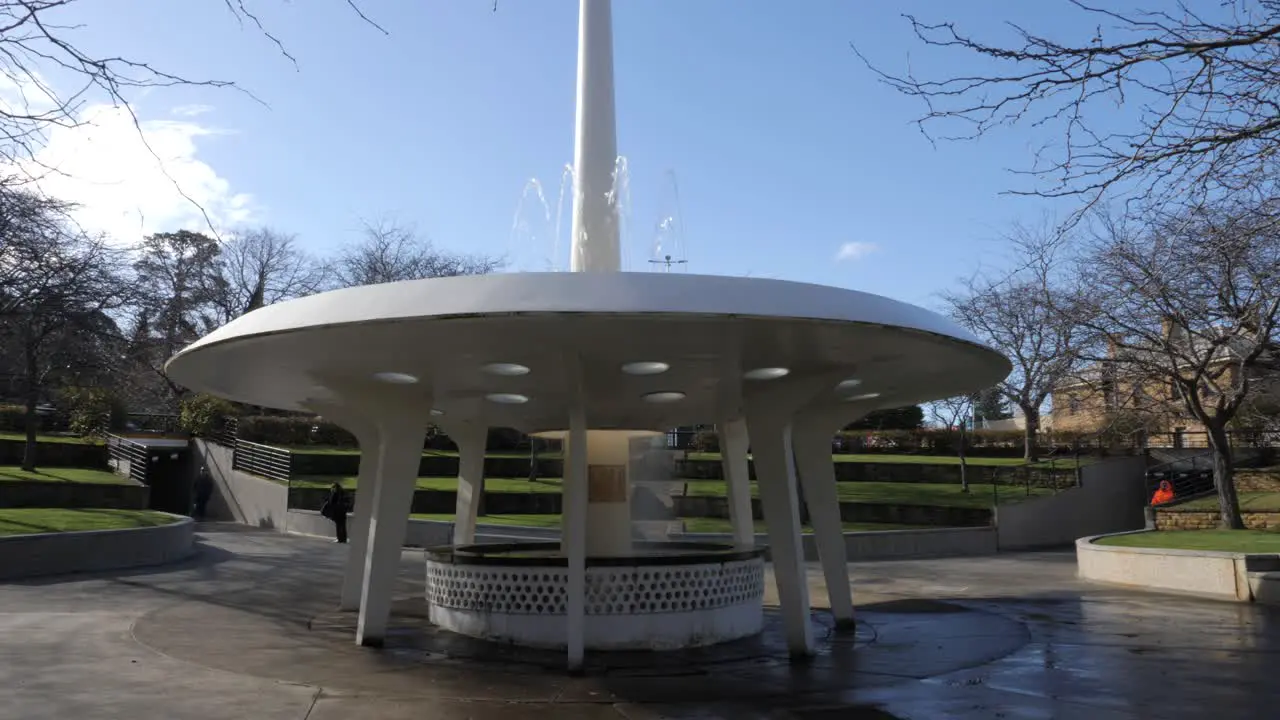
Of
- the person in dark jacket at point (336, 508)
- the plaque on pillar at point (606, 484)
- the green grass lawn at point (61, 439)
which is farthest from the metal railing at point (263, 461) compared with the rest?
the plaque on pillar at point (606, 484)

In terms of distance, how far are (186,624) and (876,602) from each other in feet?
34.5

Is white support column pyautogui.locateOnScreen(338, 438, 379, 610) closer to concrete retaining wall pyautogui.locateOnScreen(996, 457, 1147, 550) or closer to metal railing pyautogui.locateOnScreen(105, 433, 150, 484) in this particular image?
concrete retaining wall pyautogui.locateOnScreen(996, 457, 1147, 550)

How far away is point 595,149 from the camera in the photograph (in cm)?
1555

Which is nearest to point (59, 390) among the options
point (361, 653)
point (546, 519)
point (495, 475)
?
point (495, 475)

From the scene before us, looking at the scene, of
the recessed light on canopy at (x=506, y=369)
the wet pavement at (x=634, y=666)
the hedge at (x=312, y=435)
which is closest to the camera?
the wet pavement at (x=634, y=666)

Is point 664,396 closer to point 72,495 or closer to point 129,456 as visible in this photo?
point 72,495

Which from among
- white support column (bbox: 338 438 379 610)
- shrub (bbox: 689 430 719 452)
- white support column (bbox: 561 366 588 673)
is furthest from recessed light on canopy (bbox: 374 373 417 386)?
shrub (bbox: 689 430 719 452)

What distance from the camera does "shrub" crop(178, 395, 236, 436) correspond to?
136ft

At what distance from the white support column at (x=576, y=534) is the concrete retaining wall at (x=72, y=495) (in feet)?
80.9

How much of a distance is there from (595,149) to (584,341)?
7016 mm

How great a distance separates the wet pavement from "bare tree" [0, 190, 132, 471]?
210 inches

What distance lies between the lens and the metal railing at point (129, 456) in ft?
120

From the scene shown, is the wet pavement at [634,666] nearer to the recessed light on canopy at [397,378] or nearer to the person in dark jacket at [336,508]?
the recessed light on canopy at [397,378]

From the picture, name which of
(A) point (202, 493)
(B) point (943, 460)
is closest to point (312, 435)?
(A) point (202, 493)
